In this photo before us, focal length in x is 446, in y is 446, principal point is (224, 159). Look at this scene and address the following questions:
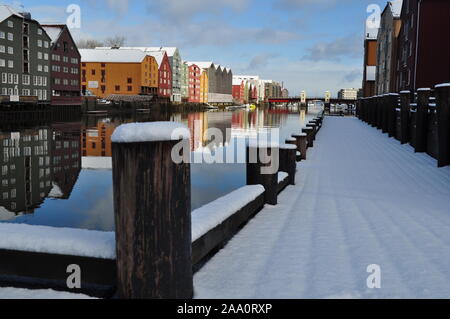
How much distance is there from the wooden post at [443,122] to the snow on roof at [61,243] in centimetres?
935

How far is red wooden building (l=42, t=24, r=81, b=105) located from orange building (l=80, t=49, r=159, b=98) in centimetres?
1044

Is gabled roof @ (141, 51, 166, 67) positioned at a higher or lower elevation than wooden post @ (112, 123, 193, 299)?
higher

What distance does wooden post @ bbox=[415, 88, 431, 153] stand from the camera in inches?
541

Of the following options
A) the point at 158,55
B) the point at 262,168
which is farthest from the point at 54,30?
the point at 262,168

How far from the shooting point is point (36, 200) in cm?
1208

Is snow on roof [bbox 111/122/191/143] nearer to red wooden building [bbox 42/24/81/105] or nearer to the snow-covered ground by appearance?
the snow-covered ground

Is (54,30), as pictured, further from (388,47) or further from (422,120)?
(422,120)

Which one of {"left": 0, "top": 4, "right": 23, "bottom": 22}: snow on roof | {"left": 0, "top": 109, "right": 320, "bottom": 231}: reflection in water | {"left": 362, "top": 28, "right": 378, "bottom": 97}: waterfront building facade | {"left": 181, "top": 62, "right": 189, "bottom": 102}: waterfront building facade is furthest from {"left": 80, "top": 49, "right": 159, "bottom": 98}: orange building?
{"left": 0, "top": 109, "right": 320, "bottom": 231}: reflection in water

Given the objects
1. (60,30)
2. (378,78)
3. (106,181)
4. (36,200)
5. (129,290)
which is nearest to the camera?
(129,290)

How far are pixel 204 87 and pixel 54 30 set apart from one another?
6161cm

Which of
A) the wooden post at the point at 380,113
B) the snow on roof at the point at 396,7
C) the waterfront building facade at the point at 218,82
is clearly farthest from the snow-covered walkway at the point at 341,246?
the waterfront building facade at the point at 218,82
